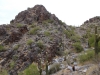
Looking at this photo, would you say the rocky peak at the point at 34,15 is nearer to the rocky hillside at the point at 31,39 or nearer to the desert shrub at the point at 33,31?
the rocky hillside at the point at 31,39

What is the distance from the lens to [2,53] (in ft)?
51.9

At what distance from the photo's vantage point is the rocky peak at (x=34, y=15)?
2002 cm

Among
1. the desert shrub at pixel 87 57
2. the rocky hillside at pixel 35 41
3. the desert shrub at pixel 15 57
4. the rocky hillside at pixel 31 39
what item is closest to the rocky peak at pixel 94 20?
the rocky hillside at pixel 35 41

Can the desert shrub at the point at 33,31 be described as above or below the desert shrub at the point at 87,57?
above

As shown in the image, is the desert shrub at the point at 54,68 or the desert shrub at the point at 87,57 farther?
the desert shrub at the point at 87,57

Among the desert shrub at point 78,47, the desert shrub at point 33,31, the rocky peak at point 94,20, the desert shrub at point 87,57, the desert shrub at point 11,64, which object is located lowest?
the desert shrub at point 11,64

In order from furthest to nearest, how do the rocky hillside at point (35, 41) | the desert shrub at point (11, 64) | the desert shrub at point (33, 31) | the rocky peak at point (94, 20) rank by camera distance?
the rocky peak at point (94, 20) < the desert shrub at point (33, 31) < the rocky hillside at point (35, 41) < the desert shrub at point (11, 64)

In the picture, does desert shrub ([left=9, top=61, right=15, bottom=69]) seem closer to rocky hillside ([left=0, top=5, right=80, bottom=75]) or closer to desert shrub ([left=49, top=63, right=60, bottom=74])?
rocky hillside ([left=0, top=5, right=80, bottom=75])

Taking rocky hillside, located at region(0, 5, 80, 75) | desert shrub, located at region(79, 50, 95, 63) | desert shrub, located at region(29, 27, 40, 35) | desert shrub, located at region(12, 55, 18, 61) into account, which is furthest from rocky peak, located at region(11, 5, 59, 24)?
desert shrub, located at region(79, 50, 95, 63)

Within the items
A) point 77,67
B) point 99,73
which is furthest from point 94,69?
point 77,67

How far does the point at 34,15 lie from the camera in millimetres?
20234

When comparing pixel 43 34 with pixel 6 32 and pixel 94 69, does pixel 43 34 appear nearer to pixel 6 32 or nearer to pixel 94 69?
pixel 6 32

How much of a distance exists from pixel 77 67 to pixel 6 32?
7.58 meters

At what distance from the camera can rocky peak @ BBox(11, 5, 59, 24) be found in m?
20.0
